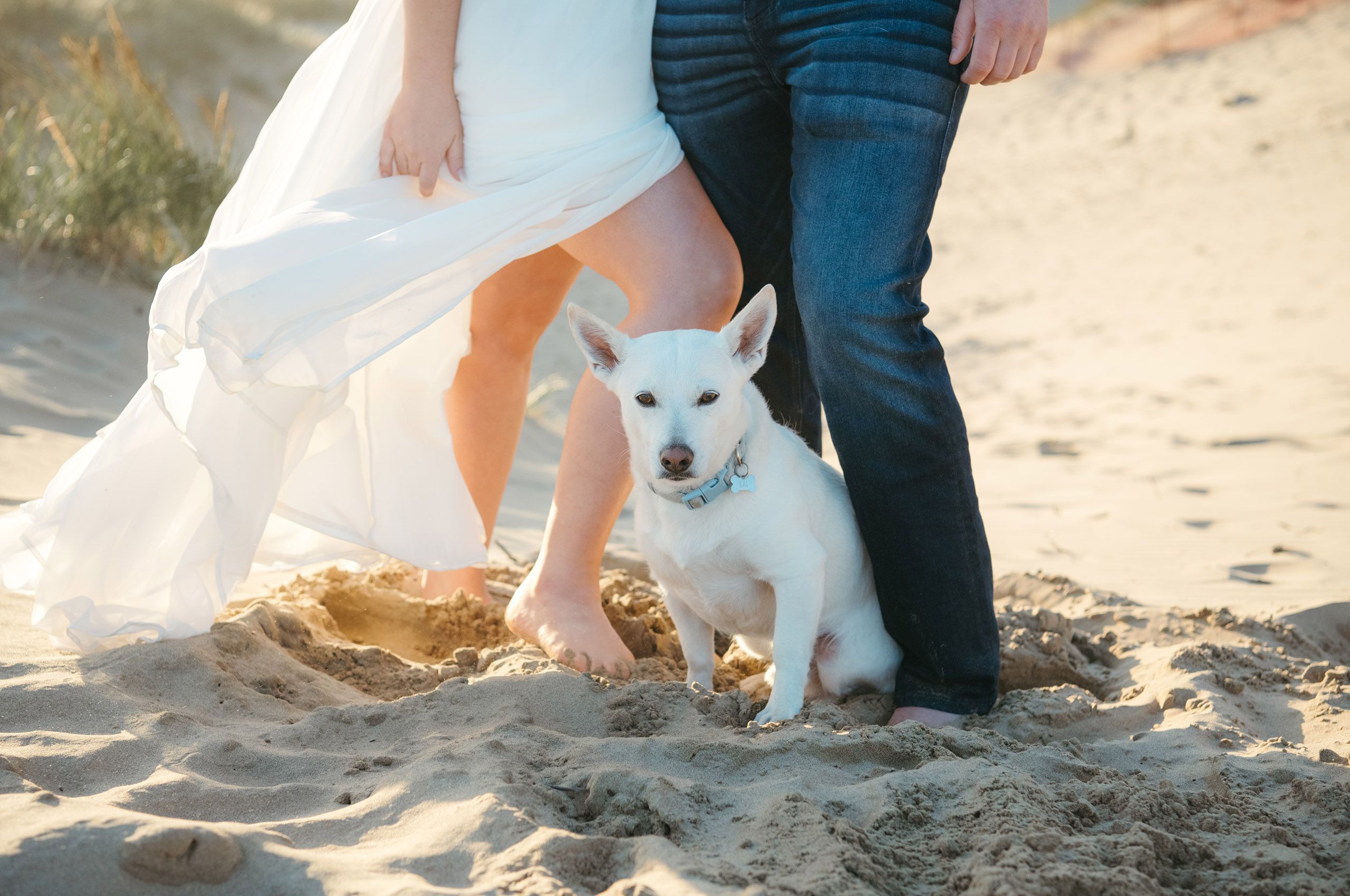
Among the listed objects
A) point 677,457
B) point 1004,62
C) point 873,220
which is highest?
point 1004,62

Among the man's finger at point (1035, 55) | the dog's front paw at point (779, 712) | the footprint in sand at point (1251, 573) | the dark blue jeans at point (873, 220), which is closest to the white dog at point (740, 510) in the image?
the dog's front paw at point (779, 712)

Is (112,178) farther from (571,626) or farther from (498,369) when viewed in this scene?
(571,626)

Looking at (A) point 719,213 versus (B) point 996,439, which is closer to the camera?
(A) point 719,213

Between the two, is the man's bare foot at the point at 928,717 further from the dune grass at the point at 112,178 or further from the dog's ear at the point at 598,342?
the dune grass at the point at 112,178

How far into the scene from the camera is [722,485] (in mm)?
2475

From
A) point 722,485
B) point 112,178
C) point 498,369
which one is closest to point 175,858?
point 722,485

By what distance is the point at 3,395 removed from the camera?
13.9ft

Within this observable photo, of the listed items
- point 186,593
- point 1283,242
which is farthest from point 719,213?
point 1283,242

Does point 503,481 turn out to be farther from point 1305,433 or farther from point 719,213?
point 1305,433

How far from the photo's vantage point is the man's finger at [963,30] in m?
2.22

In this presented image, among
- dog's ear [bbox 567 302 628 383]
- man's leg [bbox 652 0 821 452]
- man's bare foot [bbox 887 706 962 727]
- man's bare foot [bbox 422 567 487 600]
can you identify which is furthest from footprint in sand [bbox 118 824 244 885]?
man's leg [bbox 652 0 821 452]

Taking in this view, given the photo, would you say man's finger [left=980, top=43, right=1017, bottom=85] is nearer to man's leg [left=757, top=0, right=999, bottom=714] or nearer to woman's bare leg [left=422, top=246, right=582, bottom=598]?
man's leg [left=757, top=0, right=999, bottom=714]

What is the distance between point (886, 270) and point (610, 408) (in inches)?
33.0

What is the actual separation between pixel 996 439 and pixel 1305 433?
159 cm
